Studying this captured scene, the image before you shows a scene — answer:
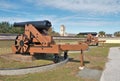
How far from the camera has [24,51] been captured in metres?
11.1

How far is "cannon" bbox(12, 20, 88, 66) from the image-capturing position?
1070 cm

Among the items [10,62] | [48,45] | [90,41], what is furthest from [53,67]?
[90,41]

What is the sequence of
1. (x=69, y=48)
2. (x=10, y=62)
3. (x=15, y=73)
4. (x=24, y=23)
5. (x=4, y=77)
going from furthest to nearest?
(x=24, y=23)
(x=69, y=48)
(x=10, y=62)
(x=15, y=73)
(x=4, y=77)

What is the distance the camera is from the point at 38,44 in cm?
1131

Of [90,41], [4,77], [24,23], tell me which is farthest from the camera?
[90,41]

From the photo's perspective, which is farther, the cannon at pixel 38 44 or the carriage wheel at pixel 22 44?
the carriage wheel at pixel 22 44

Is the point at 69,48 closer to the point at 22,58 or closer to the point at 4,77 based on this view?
the point at 22,58

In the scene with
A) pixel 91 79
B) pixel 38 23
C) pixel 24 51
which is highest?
pixel 38 23

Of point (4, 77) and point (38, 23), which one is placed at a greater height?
point (38, 23)

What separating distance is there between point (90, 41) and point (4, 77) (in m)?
25.5

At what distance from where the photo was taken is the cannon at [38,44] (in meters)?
10.7

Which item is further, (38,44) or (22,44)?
(38,44)

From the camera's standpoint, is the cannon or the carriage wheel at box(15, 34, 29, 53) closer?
the cannon

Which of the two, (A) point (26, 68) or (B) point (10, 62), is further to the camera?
(B) point (10, 62)
